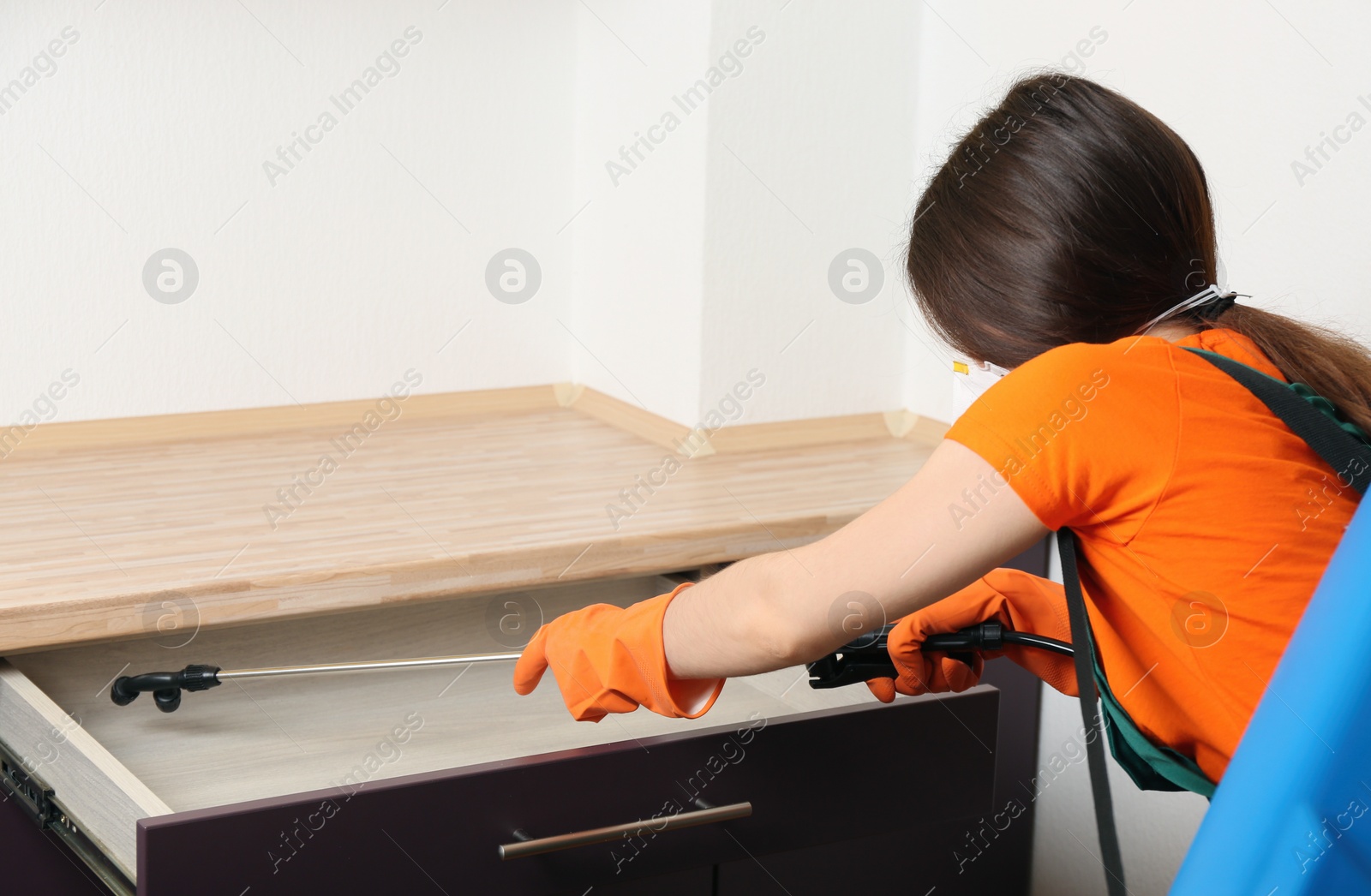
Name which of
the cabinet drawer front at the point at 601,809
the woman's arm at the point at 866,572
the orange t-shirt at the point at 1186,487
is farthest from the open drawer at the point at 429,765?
the orange t-shirt at the point at 1186,487

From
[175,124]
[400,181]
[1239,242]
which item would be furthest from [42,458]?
[1239,242]

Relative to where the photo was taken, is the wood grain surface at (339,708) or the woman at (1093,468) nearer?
the woman at (1093,468)

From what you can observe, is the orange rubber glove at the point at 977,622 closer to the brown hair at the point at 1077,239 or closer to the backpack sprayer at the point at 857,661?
the backpack sprayer at the point at 857,661

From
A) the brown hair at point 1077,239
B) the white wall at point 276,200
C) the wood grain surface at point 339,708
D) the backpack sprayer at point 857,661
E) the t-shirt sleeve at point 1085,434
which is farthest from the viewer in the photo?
the white wall at point 276,200

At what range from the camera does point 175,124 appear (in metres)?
1.40

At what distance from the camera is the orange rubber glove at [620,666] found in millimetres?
700

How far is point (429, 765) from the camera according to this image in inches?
35.2

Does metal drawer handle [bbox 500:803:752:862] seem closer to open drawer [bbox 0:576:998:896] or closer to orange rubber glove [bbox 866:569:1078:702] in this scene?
open drawer [bbox 0:576:998:896]

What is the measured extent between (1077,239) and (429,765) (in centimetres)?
61

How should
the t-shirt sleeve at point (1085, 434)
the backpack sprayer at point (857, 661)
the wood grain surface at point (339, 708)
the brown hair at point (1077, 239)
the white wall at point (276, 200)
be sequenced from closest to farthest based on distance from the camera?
the t-shirt sleeve at point (1085, 434) → the brown hair at point (1077, 239) → the backpack sprayer at point (857, 661) → the wood grain surface at point (339, 708) → the white wall at point (276, 200)

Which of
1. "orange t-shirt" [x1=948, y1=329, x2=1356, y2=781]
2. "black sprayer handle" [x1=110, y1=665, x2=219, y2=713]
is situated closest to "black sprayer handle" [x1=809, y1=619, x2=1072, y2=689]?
"orange t-shirt" [x1=948, y1=329, x2=1356, y2=781]

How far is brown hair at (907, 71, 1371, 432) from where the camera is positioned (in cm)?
63

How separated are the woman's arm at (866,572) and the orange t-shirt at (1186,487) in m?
0.02

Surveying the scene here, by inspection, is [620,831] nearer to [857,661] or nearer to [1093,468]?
[857,661]
